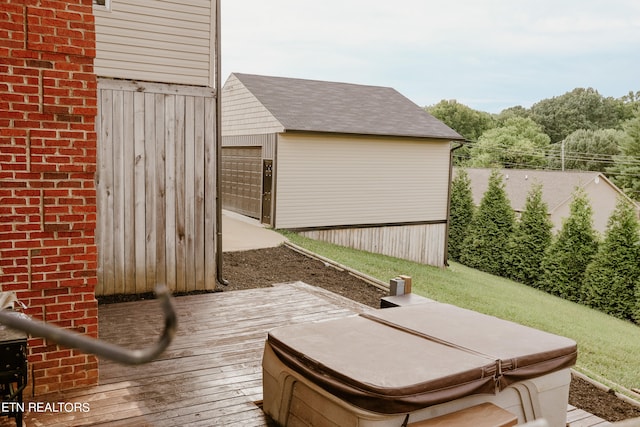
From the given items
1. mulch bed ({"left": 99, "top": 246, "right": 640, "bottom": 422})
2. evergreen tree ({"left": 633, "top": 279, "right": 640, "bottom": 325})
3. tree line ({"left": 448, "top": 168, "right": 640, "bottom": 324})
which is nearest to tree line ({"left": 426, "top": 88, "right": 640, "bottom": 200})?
tree line ({"left": 448, "top": 168, "right": 640, "bottom": 324})

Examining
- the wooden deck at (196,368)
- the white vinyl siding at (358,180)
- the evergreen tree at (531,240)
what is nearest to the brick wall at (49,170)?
the wooden deck at (196,368)

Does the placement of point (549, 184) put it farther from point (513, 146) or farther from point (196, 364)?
point (196, 364)

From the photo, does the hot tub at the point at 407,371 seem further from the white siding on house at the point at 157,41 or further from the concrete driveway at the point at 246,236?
the concrete driveway at the point at 246,236

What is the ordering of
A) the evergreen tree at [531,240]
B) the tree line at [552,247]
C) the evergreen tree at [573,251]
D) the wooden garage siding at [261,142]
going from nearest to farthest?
the tree line at [552,247], the wooden garage siding at [261,142], the evergreen tree at [573,251], the evergreen tree at [531,240]

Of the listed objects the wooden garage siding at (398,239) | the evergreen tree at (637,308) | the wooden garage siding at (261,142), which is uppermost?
the wooden garage siding at (261,142)

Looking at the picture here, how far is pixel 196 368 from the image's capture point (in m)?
5.00

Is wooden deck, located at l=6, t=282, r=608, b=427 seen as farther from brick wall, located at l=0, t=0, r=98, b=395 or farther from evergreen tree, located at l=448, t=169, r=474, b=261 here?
evergreen tree, located at l=448, t=169, r=474, b=261

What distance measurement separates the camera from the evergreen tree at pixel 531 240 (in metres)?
18.5

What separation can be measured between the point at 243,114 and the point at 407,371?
52.6 feet

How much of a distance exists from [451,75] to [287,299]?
9637cm

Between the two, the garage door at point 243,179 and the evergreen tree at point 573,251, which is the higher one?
the garage door at point 243,179

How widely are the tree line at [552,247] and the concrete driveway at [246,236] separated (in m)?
8.93

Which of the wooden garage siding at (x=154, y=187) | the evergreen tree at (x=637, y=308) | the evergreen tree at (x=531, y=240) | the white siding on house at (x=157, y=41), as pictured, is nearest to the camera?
the wooden garage siding at (x=154, y=187)

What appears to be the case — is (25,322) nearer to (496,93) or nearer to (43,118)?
(43,118)
